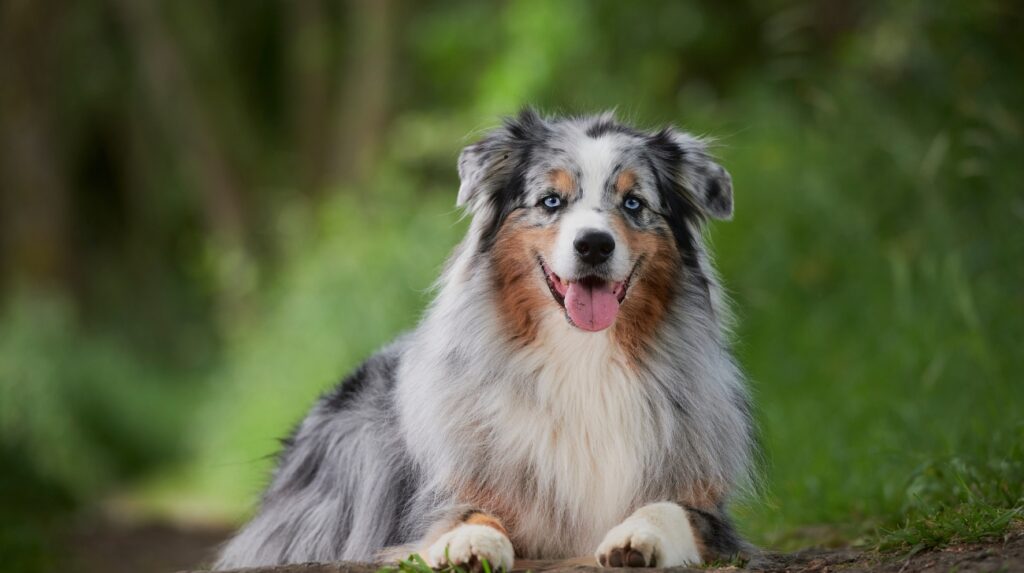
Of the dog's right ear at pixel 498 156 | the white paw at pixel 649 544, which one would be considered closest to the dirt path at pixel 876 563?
the white paw at pixel 649 544

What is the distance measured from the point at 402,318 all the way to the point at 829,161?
140 inches

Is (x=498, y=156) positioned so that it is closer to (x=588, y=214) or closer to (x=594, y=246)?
(x=588, y=214)

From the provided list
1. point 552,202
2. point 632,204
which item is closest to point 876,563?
point 632,204

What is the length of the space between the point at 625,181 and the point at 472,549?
1.36 meters

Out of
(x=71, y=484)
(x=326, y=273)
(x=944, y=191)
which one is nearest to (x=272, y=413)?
(x=326, y=273)

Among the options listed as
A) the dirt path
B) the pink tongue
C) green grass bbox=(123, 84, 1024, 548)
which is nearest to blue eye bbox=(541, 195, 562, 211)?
the pink tongue

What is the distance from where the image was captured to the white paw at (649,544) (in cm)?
380

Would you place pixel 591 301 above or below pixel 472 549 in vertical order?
above

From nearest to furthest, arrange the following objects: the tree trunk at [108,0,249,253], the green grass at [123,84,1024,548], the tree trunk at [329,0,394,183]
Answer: the green grass at [123,84,1024,548] → the tree trunk at [329,0,394,183] → the tree trunk at [108,0,249,253]

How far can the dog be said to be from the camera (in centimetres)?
420

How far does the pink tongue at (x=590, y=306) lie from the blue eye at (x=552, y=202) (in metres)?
0.30

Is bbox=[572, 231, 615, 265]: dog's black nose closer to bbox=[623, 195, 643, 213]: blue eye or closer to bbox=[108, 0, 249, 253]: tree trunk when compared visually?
bbox=[623, 195, 643, 213]: blue eye

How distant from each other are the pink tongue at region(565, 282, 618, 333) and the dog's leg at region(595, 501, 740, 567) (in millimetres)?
625

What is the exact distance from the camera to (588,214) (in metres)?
4.20
